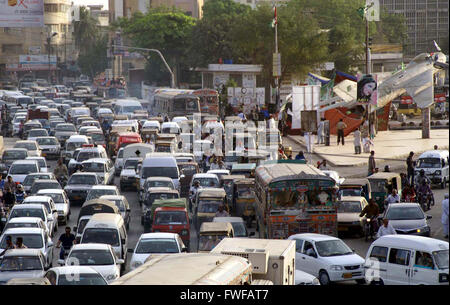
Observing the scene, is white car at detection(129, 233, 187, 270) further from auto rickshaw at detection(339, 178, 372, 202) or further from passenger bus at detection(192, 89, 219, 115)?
passenger bus at detection(192, 89, 219, 115)

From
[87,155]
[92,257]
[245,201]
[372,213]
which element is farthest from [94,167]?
[92,257]

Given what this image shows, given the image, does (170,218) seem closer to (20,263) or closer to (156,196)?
(156,196)

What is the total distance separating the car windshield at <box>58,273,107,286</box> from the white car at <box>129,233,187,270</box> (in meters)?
2.98

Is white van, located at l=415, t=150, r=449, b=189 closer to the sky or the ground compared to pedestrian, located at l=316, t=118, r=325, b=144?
closer to the ground

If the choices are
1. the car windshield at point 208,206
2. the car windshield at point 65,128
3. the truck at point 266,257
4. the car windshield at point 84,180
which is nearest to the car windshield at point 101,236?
the car windshield at point 208,206

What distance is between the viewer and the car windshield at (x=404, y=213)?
82.7 ft

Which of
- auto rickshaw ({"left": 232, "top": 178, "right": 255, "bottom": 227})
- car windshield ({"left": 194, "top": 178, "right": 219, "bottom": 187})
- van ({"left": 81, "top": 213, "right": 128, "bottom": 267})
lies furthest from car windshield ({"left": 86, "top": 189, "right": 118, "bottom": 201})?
van ({"left": 81, "top": 213, "right": 128, "bottom": 267})

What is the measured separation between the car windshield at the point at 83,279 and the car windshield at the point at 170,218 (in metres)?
6.99

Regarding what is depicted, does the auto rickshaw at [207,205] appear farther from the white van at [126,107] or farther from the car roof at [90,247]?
the white van at [126,107]

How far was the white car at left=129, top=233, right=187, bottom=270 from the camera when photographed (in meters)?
21.2

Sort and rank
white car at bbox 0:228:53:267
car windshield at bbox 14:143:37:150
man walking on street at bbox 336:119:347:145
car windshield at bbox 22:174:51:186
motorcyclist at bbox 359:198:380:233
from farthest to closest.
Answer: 1. man walking on street at bbox 336:119:347:145
2. car windshield at bbox 14:143:37:150
3. car windshield at bbox 22:174:51:186
4. motorcyclist at bbox 359:198:380:233
5. white car at bbox 0:228:53:267

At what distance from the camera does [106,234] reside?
23094 millimetres

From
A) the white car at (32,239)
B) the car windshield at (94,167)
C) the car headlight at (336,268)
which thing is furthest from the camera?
the car windshield at (94,167)
